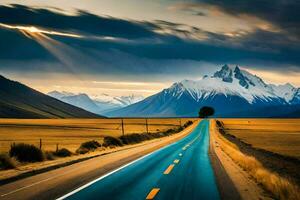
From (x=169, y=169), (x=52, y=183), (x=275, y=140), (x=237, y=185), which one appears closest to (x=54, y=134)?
(x=275, y=140)

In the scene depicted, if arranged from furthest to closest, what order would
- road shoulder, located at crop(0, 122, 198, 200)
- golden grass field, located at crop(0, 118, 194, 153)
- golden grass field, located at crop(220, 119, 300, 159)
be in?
golden grass field, located at crop(0, 118, 194, 153), golden grass field, located at crop(220, 119, 300, 159), road shoulder, located at crop(0, 122, 198, 200)

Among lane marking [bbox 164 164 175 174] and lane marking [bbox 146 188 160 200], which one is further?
lane marking [bbox 164 164 175 174]

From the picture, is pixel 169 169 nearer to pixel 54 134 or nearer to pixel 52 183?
pixel 52 183

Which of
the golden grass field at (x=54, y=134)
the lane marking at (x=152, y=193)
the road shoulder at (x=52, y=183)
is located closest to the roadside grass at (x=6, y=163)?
the road shoulder at (x=52, y=183)

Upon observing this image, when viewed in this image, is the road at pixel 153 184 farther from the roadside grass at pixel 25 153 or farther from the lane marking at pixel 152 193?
the roadside grass at pixel 25 153

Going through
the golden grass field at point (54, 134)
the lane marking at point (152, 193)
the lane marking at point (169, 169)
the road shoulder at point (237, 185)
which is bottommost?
the road shoulder at point (237, 185)

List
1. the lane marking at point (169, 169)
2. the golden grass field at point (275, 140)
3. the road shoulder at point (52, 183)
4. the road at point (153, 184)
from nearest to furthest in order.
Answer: the road at point (153, 184), the road shoulder at point (52, 183), the lane marking at point (169, 169), the golden grass field at point (275, 140)

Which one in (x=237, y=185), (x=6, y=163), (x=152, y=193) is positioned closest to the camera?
(x=152, y=193)

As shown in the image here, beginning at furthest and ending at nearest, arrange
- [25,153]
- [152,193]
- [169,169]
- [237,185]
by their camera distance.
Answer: [25,153] < [169,169] < [237,185] < [152,193]

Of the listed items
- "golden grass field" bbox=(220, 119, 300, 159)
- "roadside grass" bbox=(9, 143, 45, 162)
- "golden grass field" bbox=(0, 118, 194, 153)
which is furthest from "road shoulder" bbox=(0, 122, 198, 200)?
"golden grass field" bbox=(0, 118, 194, 153)

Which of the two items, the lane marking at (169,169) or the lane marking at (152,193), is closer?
the lane marking at (152,193)

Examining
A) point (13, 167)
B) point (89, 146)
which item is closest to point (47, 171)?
point (13, 167)

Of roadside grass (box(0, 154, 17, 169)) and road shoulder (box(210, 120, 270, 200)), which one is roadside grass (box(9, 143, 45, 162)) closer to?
roadside grass (box(0, 154, 17, 169))

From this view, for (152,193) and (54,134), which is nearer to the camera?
(152,193)
